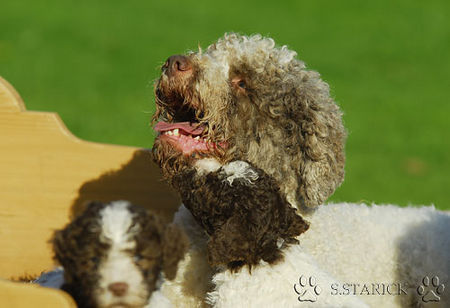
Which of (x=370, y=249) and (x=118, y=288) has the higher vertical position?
(x=370, y=249)

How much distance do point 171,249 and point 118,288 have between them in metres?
0.37

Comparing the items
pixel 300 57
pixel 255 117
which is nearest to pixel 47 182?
pixel 255 117

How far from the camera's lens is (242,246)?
3.79 meters

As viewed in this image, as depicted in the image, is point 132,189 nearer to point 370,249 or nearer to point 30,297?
point 370,249

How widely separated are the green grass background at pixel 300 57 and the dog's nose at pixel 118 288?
26.1 feet

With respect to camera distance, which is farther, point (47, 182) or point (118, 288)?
point (47, 182)

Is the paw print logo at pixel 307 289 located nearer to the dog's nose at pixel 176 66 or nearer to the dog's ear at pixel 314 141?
the dog's ear at pixel 314 141

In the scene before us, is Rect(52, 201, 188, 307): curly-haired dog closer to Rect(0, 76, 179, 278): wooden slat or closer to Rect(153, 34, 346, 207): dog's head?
Rect(153, 34, 346, 207): dog's head

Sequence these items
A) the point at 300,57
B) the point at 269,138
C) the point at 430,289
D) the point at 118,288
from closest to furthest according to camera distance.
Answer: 1. the point at 118,288
2. the point at 269,138
3. the point at 430,289
4. the point at 300,57

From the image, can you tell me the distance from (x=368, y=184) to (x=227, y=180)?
827 centimetres

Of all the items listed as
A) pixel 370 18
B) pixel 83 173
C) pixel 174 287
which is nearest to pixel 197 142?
pixel 174 287

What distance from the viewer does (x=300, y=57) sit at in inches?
565

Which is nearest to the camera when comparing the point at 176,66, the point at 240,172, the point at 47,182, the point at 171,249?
the point at 171,249

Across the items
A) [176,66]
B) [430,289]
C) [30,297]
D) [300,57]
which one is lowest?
[30,297]
